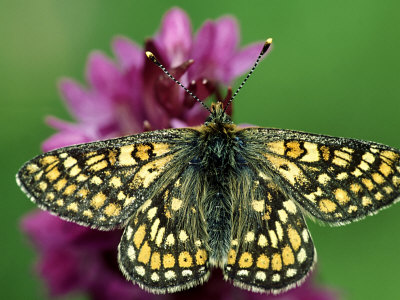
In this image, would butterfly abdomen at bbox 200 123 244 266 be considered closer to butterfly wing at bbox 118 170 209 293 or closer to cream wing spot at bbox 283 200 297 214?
butterfly wing at bbox 118 170 209 293

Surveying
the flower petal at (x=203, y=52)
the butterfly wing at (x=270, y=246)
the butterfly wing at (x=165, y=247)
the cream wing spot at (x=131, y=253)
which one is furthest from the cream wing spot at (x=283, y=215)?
the flower petal at (x=203, y=52)

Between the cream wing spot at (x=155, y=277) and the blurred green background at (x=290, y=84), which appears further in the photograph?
the blurred green background at (x=290, y=84)

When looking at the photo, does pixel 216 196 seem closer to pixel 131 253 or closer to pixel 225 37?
pixel 131 253

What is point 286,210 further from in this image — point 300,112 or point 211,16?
point 211,16

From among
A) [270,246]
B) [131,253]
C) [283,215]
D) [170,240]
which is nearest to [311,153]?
[283,215]

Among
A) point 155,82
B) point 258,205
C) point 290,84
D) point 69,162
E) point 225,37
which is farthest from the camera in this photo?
point 290,84

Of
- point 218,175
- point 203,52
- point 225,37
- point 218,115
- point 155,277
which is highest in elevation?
point 225,37

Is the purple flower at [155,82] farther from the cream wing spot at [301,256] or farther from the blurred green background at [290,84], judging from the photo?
the blurred green background at [290,84]
